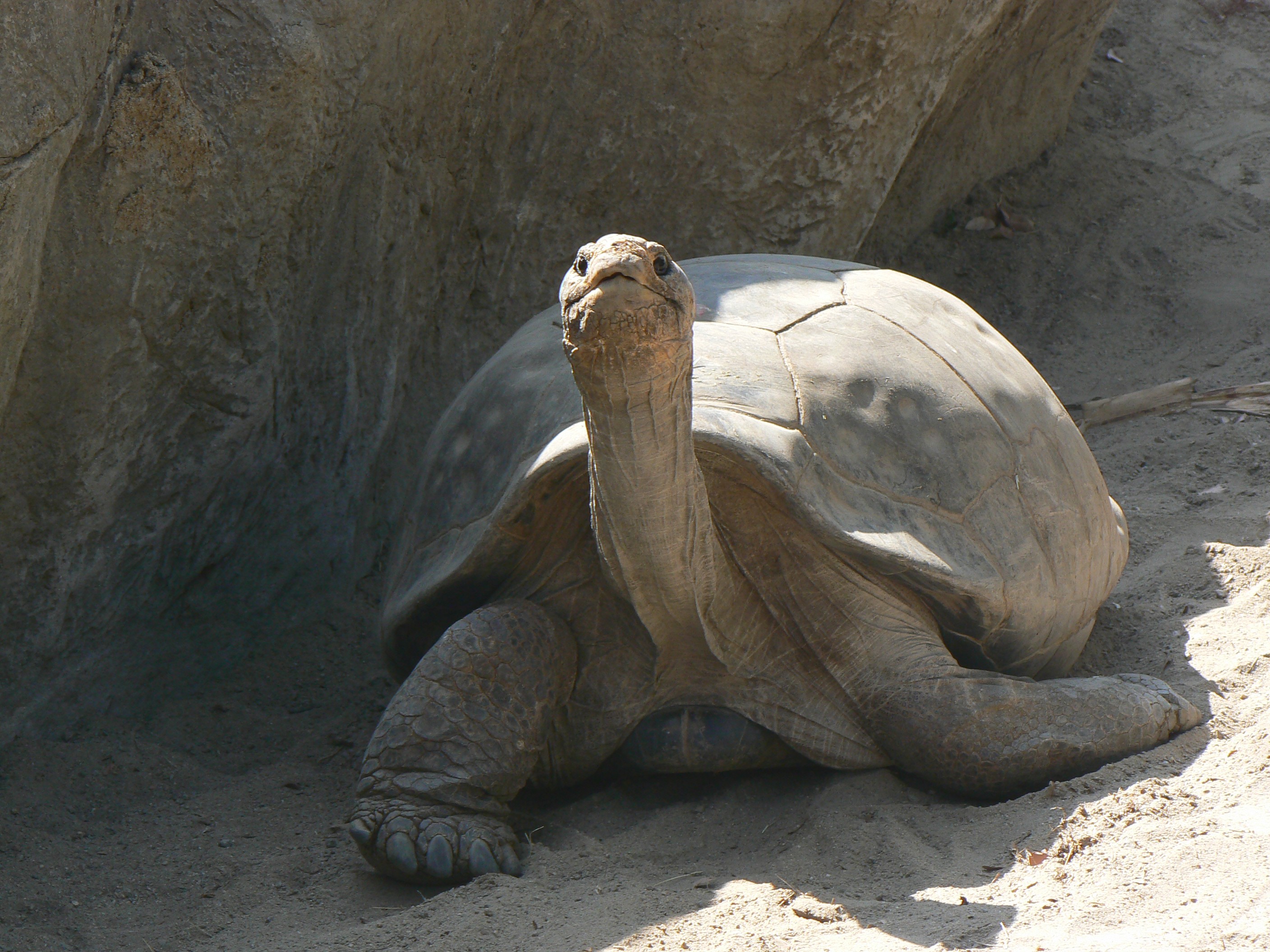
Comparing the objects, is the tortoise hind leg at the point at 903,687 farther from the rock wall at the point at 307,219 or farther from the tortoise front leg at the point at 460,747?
the rock wall at the point at 307,219

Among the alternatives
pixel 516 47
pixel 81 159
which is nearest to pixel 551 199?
pixel 516 47

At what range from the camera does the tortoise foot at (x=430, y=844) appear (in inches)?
105

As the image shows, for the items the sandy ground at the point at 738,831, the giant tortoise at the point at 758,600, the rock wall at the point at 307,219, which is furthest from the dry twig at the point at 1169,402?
the giant tortoise at the point at 758,600

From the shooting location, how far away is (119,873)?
2.88 metres

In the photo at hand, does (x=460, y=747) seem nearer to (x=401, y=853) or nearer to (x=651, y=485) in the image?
(x=401, y=853)

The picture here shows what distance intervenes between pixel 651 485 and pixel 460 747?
33.2 inches

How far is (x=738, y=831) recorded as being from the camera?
287 cm

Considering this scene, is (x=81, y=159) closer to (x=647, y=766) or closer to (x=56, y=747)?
(x=56, y=747)

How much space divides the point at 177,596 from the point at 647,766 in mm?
1608

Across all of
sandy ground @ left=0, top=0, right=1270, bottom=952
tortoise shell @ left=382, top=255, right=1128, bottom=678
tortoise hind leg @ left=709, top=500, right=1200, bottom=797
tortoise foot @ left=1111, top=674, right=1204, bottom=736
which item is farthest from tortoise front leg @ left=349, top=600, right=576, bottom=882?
tortoise foot @ left=1111, top=674, right=1204, bottom=736

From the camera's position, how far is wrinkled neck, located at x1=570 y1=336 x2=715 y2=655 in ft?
7.11

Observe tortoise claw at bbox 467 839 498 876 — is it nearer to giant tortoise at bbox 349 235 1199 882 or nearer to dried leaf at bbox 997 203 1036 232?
giant tortoise at bbox 349 235 1199 882

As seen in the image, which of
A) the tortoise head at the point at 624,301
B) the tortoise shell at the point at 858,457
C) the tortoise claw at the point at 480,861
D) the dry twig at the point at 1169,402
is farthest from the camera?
the dry twig at the point at 1169,402

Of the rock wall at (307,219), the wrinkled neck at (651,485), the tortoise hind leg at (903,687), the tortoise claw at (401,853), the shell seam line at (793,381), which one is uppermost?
the rock wall at (307,219)
